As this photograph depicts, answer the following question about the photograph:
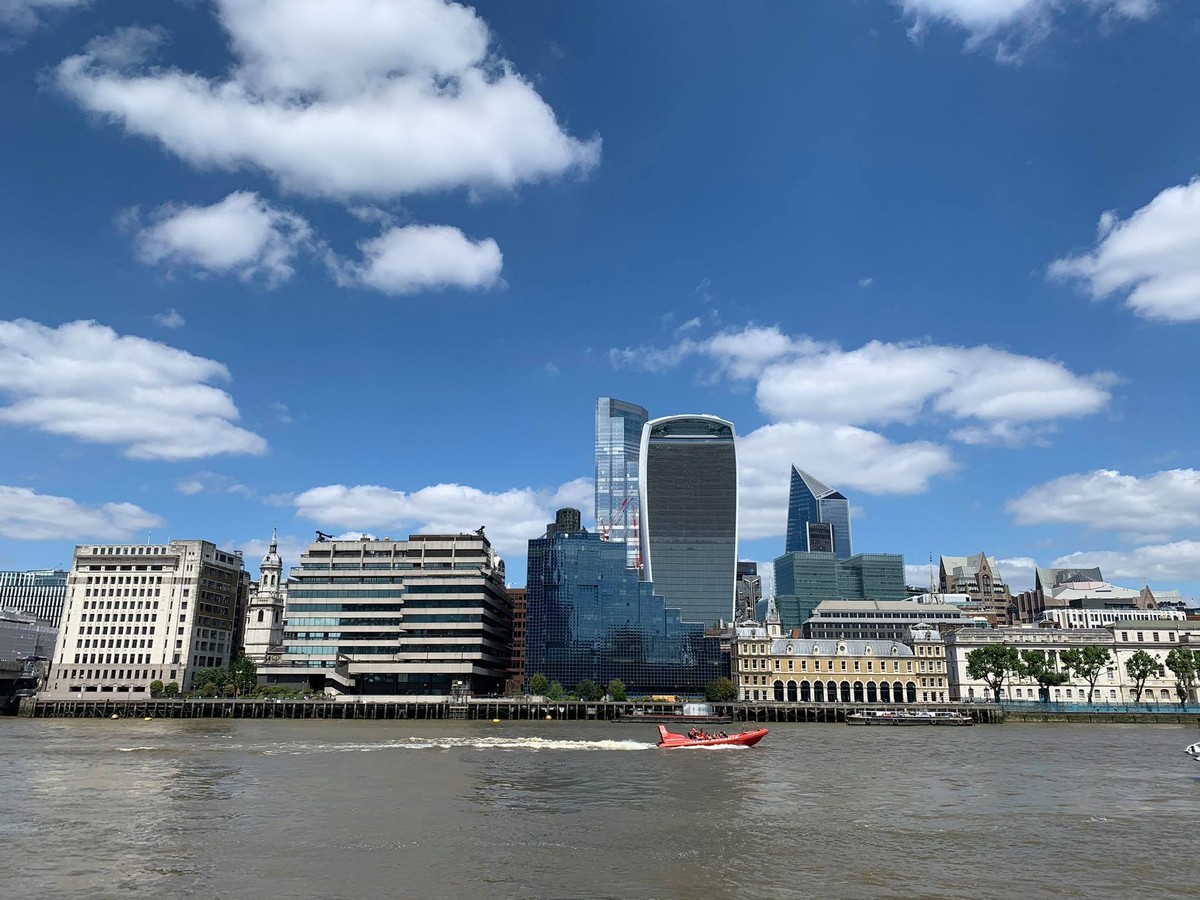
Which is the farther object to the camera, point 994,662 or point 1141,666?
point 1141,666

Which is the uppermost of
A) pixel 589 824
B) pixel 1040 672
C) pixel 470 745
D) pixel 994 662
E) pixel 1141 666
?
pixel 994 662

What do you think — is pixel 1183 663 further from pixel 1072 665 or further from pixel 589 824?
pixel 589 824

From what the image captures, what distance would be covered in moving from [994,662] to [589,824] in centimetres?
16504

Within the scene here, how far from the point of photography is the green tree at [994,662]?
626 ft

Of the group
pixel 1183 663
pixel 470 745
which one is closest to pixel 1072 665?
pixel 1183 663

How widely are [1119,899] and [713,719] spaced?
12939 centimetres

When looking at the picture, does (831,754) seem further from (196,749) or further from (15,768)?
(15,768)

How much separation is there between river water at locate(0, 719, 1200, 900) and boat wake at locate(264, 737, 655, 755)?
6.84ft

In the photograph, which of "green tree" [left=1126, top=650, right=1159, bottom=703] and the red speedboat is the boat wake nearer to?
the red speedboat

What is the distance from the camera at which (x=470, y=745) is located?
109 metres

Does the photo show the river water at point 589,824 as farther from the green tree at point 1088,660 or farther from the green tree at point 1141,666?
the green tree at point 1141,666

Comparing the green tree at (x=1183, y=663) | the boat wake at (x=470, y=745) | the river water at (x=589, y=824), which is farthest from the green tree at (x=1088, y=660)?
the boat wake at (x=470, y=745)

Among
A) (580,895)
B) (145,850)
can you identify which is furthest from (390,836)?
(580,895)

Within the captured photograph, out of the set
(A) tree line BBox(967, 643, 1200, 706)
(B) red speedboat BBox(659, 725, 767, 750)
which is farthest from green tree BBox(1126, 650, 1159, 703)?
(B) red speedboat BBox(659, 725, 767, 750)
